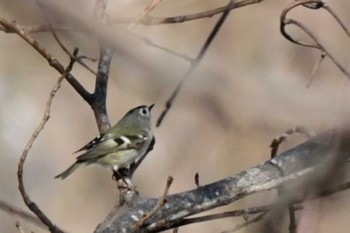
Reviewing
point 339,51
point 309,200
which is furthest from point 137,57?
point 339,51

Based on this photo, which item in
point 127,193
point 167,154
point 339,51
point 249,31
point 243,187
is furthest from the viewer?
point 167,154

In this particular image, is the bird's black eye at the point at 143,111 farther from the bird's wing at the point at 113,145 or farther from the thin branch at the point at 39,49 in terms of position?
the thin branch at the point at 39,49

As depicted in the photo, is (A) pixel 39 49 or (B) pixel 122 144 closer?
(A) pixel 39 49

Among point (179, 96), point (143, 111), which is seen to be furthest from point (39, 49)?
point (143, 111)

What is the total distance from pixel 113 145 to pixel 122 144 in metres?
0.03

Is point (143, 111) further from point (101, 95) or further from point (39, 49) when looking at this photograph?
point (39, 49)

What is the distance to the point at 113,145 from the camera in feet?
7.84

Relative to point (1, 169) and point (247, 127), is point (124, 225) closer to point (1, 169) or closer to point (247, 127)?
point (247, 127)

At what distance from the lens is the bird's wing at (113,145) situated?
2326mm

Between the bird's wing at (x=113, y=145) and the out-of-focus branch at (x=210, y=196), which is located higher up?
the bird's wing at (x=113, y=145)

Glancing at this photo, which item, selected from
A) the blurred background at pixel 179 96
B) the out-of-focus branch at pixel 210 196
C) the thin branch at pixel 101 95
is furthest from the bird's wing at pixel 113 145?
the out-of-focus branch at pixel 210 196

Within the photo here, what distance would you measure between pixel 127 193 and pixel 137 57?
1.07 m

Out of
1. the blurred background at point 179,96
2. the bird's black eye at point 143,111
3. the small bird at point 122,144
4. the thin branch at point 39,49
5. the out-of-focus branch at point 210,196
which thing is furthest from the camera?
the bird's black eye at point 143,111

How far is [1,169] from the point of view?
3.92m
